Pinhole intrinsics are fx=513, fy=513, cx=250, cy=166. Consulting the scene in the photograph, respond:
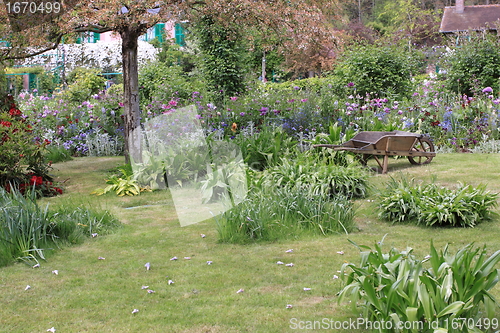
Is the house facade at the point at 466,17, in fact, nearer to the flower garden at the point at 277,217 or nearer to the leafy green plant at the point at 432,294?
the flower garden at the point at 277,217

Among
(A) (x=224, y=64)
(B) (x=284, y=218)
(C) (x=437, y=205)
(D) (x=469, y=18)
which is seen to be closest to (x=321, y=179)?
(B) (x=284, y=218)

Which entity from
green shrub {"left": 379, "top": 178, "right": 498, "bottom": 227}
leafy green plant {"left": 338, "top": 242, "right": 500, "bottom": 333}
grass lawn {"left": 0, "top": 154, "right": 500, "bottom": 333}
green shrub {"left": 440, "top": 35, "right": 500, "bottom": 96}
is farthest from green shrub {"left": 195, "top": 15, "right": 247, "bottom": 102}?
leafy green plant {"left": 338, "top": 242, "right": 500, "bottom": 333}

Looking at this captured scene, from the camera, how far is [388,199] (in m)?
5.43

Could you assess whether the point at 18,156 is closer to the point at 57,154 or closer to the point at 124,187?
the point at 124,187

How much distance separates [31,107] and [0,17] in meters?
5.36

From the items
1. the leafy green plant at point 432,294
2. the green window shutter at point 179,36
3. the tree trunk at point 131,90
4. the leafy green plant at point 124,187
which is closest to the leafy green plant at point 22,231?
the leafy green plant at point 124,187

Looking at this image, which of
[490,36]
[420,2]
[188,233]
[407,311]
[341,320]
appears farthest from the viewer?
[420,2]

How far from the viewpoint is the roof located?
32344 millimetres

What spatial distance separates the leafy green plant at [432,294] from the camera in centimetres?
254

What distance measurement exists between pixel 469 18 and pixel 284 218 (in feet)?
109

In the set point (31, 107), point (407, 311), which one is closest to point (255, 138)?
point (407, 311)

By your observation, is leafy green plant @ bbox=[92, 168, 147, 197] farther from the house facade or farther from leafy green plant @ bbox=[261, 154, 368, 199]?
the house facade

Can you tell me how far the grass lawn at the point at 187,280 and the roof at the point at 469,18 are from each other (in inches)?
1198

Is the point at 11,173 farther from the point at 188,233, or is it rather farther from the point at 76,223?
the point at 188,233
